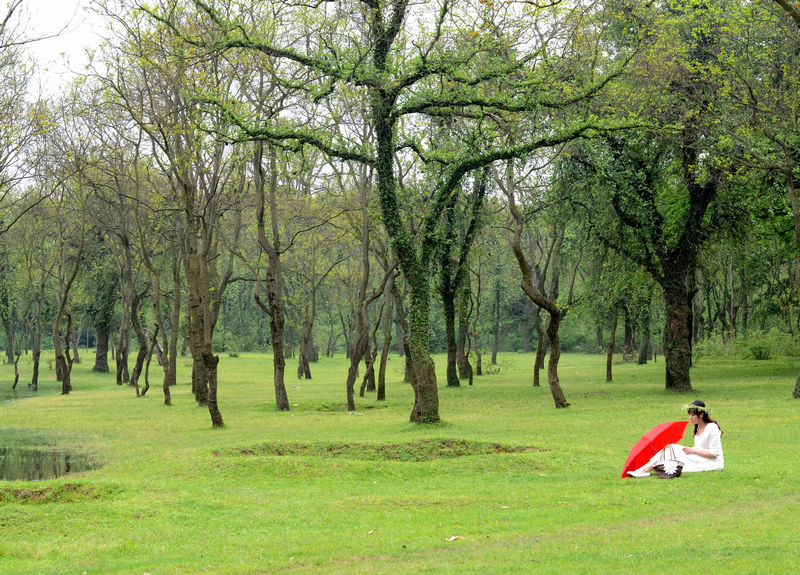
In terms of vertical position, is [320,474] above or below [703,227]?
below

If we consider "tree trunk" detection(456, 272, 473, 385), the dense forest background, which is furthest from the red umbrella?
"tree trunk" detection(456, 272, 473, 385)

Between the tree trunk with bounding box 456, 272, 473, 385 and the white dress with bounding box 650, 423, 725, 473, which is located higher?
the tree trunk with bounding box 456, 272, 473, 385

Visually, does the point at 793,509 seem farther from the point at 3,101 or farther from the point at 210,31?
the point at 3,101

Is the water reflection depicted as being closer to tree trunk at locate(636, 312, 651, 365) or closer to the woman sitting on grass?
the woman sitting on grass

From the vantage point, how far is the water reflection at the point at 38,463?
17.4 meters

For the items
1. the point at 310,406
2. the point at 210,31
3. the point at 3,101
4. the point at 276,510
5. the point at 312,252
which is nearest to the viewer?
the point at 276,510

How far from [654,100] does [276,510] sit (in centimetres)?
2185

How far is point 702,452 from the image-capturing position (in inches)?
534

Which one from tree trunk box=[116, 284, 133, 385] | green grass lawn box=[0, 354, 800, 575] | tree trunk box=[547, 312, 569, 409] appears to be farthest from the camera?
tree trunk box=[116, 284, 133, 385]

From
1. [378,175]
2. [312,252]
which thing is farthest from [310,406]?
[312,252]

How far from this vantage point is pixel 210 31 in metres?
23.7

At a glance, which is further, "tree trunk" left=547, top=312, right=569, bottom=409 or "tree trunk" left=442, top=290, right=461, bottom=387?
"tree trunk" left=442, top=290, right=461, bottom=387

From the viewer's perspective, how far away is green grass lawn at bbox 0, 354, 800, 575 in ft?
29.1

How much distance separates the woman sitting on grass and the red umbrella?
0.28ft
